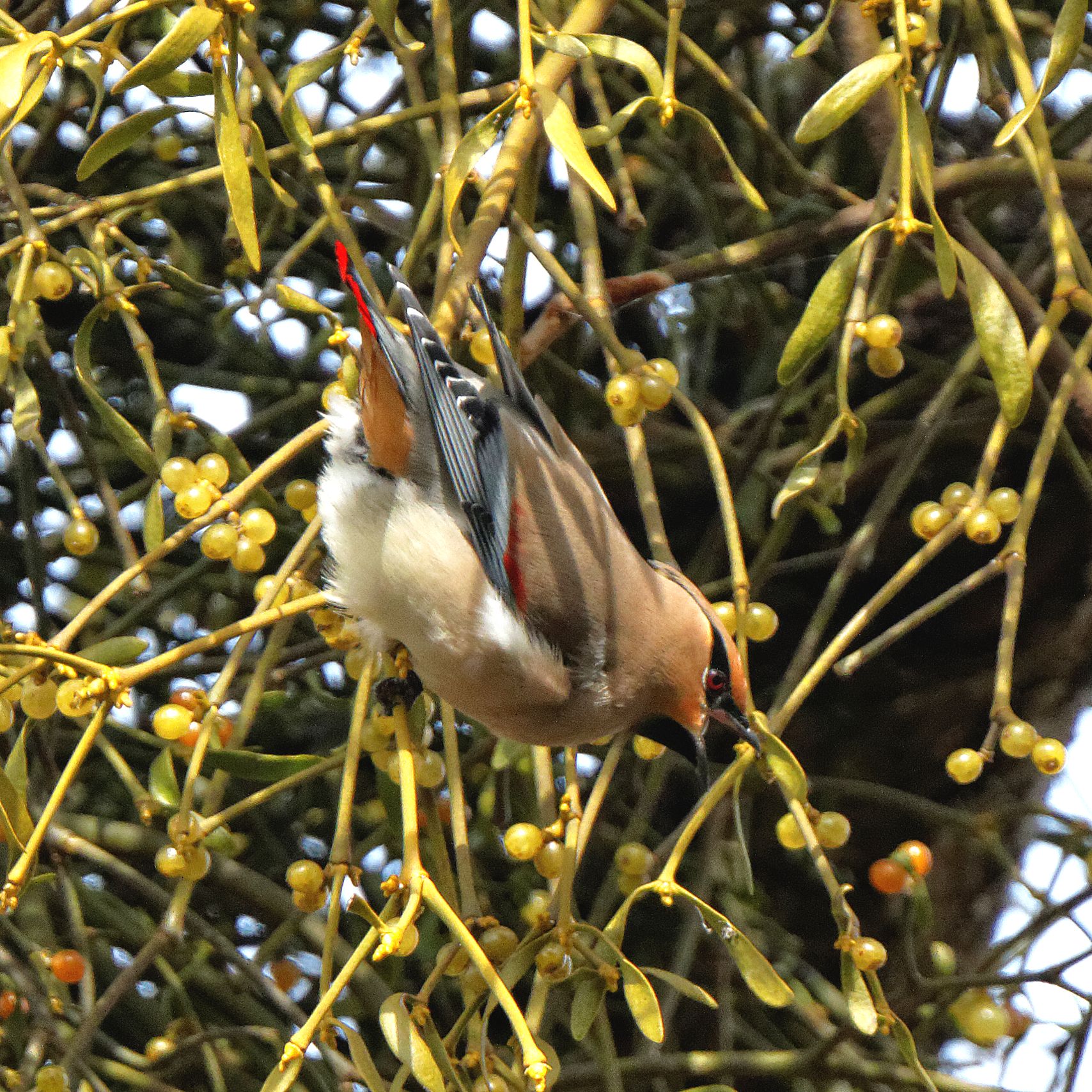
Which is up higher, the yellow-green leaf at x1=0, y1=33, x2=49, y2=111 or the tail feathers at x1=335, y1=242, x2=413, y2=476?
the yellow-green leaf at x1=0, y1=33, x2=49, y2=111

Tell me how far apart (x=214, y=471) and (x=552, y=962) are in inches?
21.3

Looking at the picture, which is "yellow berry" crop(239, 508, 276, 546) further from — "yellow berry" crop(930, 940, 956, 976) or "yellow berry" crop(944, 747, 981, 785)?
"yellow berry" crop(930, 940, 956, 976)

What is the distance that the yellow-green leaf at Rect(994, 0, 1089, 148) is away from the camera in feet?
3.90

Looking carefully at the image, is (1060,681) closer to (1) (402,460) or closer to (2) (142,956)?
(1) (402,460)

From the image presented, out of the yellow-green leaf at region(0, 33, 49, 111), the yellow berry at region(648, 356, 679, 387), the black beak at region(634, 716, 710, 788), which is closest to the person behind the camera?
the yellow-green leaf at region(0, 33, 49, 111)

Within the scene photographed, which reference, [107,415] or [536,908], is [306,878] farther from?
[107,415]

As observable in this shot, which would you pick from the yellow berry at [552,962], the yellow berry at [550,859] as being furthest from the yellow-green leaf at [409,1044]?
the yellow berry at [550,859]

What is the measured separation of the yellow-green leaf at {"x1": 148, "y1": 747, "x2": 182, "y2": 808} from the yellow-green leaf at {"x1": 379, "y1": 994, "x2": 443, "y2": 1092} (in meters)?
0.35

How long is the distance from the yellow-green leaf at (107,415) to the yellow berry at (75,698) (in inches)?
10.0

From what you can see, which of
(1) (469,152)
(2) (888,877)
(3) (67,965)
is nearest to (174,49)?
(1) (469,152)

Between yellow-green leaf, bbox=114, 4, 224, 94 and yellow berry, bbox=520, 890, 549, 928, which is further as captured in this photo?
yellow berry, bbox=520, 890, 549, 928

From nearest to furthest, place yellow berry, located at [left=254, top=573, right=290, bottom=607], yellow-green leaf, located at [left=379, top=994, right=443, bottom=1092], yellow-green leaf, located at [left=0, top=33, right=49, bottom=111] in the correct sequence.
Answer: yellow-green leaf, located at [left=0, top=33, right=49, bottom=111] → yellow-green leaf, located at [left=379, top=994, right=443, bottom=1092] → yellow berry, located at [left=254, top=573, right=290, bottom=607]

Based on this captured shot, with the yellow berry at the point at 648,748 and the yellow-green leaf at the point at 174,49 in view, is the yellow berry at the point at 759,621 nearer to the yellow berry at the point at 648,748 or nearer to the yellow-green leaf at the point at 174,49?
the yellow berry at the point at 648,748

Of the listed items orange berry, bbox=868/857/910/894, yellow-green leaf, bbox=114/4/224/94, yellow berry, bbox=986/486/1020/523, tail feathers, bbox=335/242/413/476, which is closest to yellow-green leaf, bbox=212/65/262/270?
yellow-green leaf, bbox=114/4/224/94
